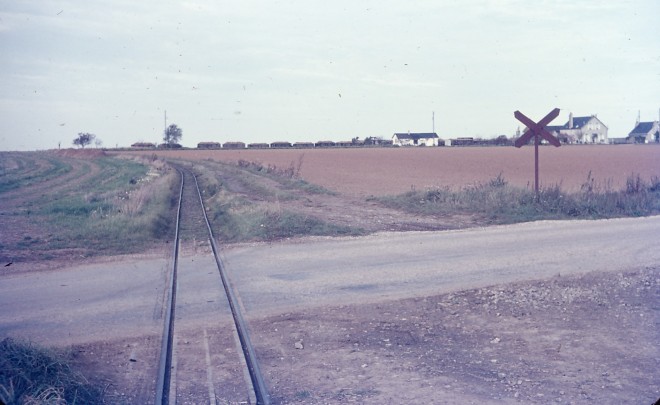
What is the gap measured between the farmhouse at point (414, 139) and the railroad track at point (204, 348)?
15894 centimetres

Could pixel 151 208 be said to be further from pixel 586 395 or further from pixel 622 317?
pixel 586 395

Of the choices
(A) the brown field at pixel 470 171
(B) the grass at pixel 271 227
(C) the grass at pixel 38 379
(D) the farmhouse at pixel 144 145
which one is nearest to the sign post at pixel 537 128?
(A) the brown field at pixel 470 171

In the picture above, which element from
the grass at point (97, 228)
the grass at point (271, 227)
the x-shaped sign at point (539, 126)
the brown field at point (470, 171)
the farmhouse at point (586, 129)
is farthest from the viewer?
the farmhouse at point (586, 129)

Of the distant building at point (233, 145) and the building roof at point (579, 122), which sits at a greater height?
the building roof at point (579, 122)

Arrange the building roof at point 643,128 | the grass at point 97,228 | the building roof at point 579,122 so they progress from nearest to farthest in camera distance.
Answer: the grass at point 97,228 → the building roof at point 643,128 → the building roof at point 579,122

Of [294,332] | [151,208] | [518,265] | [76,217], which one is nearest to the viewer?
[294,332]

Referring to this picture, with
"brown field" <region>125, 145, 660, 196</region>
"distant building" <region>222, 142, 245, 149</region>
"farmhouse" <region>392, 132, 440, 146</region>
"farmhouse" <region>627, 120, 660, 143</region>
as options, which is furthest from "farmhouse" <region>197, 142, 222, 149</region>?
"brown field" <region>125, 145, 660, 196</region>

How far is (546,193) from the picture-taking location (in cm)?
2222

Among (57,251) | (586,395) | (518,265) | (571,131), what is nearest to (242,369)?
(586,395)

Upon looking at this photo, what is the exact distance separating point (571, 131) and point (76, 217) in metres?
128

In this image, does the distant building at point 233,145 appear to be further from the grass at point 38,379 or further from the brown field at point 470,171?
the grass at point 38,379

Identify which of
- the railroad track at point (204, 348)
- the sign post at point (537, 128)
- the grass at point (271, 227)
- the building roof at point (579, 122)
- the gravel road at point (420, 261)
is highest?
the building roof at point (579, 122)

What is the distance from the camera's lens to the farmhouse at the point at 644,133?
122 metres

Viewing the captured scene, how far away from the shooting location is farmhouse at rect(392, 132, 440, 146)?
6729 inches
